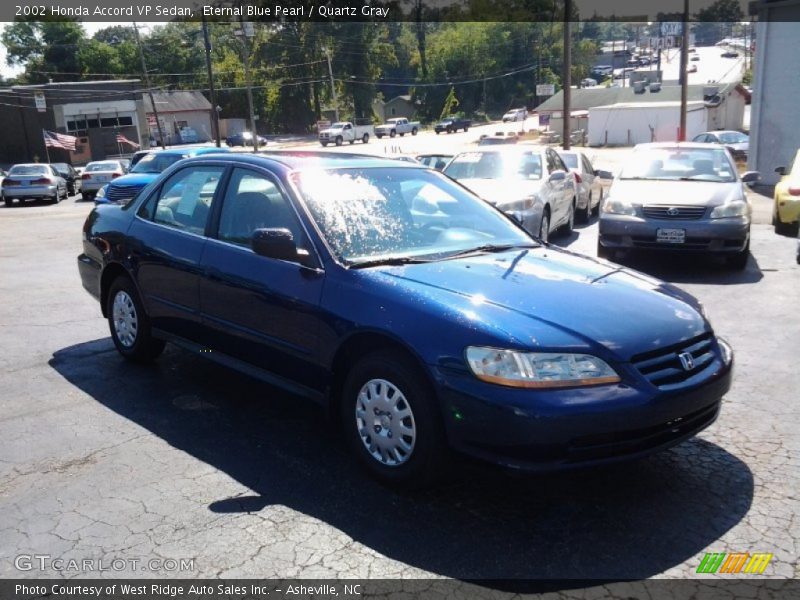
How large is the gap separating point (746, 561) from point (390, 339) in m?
1.85

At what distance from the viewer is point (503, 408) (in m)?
3.33

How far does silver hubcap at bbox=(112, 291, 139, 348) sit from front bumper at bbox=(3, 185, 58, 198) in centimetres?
2340

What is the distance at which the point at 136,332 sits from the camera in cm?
581

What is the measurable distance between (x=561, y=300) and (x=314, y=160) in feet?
6.71

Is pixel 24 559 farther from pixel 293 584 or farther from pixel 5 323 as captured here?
pixel 5 323

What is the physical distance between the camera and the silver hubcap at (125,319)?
5.84 metres

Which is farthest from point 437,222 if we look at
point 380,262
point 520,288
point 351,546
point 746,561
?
point 746,561

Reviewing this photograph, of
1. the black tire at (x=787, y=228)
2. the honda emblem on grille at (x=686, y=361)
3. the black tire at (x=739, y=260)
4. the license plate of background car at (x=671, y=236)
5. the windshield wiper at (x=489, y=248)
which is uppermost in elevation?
the windshield wiper at (x=489, y=248)

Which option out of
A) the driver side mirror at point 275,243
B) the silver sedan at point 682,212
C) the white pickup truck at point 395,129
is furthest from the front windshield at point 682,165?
the white pickup truck at point 395,129

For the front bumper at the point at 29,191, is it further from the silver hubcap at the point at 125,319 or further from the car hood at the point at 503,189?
the silver hubcap at the point at 125,319

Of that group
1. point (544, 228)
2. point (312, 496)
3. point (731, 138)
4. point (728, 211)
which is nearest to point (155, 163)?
point (544, 228)

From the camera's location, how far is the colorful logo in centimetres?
313

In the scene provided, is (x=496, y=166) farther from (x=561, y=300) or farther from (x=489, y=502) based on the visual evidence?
(x=489, y=502)

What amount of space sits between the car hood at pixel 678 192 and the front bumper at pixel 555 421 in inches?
249
